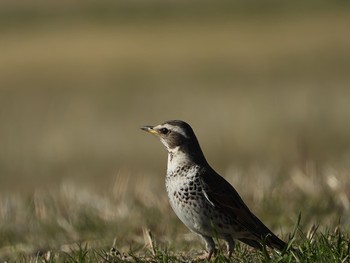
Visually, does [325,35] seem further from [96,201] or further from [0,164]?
[96,201]

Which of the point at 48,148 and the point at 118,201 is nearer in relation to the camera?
the point at 118,201

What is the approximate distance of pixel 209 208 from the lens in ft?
23.0

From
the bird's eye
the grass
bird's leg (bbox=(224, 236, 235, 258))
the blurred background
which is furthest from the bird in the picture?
the blurred background

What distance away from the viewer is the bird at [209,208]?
22.8 feet

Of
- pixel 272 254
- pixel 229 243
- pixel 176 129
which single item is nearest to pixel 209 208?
pixel 229 243

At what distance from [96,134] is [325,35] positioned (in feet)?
53.1

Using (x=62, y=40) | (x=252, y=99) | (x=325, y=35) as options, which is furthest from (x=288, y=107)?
(x=62, y=40)

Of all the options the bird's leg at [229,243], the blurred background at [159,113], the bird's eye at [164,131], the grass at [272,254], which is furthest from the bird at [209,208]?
the blurred background at [159,113]

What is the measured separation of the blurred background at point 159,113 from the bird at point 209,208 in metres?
0.89

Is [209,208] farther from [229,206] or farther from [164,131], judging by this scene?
[164,131]

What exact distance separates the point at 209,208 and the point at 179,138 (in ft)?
2.06

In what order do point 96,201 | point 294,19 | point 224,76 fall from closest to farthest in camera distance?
point 96,201 < point 224,76 < point 294,19

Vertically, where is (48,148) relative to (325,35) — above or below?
below

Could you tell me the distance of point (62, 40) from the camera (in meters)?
38.6
